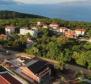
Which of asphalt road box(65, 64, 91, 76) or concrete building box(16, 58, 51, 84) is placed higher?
concrete building box(16, 58, 51, 84)

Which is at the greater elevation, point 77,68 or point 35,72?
point 35,72

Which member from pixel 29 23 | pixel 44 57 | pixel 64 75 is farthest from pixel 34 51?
pixel 29 23

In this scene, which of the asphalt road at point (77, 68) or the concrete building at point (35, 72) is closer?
the concrete building at point (35, 72)

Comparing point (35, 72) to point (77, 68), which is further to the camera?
point (77, 68)

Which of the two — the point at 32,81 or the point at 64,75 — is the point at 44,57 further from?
the point at 32,81

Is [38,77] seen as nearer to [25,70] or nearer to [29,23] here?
[25,70]

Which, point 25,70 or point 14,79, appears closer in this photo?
point 14,79

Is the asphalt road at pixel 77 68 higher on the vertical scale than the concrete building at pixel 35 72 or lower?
lower

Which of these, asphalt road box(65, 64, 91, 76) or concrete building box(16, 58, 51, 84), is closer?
concrete building box(16, 58, 51, 84)

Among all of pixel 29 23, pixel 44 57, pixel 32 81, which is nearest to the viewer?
pixel 32 81

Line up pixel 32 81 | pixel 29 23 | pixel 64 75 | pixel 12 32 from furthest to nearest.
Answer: pixel 29 23 → pixel 12 32 → pixel 64 75 → pixel 32 81
